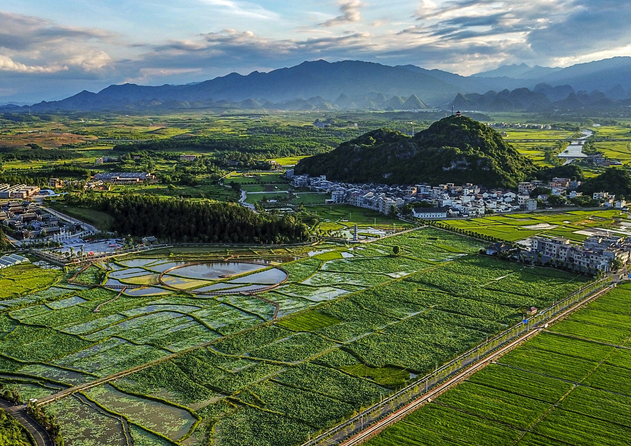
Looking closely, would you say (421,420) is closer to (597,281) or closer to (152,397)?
(152,397)

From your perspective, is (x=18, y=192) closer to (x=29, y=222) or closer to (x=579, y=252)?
(x=29, y=222)

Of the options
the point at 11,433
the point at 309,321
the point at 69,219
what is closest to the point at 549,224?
the point at 309,321

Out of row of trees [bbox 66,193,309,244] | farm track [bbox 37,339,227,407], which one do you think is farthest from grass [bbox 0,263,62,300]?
farm track [bbox 37,339,227,407]

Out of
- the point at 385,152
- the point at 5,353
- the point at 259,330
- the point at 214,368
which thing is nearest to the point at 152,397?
the point at 214,368

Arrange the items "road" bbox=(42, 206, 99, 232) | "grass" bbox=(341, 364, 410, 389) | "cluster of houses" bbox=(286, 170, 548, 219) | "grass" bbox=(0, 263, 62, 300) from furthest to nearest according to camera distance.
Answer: "cluster of houses" bbox=(286, 170, 548, 219) < "road" bbox=(42, 206, 99, 232) < "grass" bbox=(0, 263, 62, 300) < "grass" bbox=(341, 364, 410, 389)

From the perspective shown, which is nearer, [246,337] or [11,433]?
[11,433]

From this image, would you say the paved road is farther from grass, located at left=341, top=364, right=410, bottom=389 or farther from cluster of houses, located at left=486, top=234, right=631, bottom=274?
cluster of houses, located at left=486, top=234, right=631, bottom=274

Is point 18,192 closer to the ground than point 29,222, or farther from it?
farther from it
